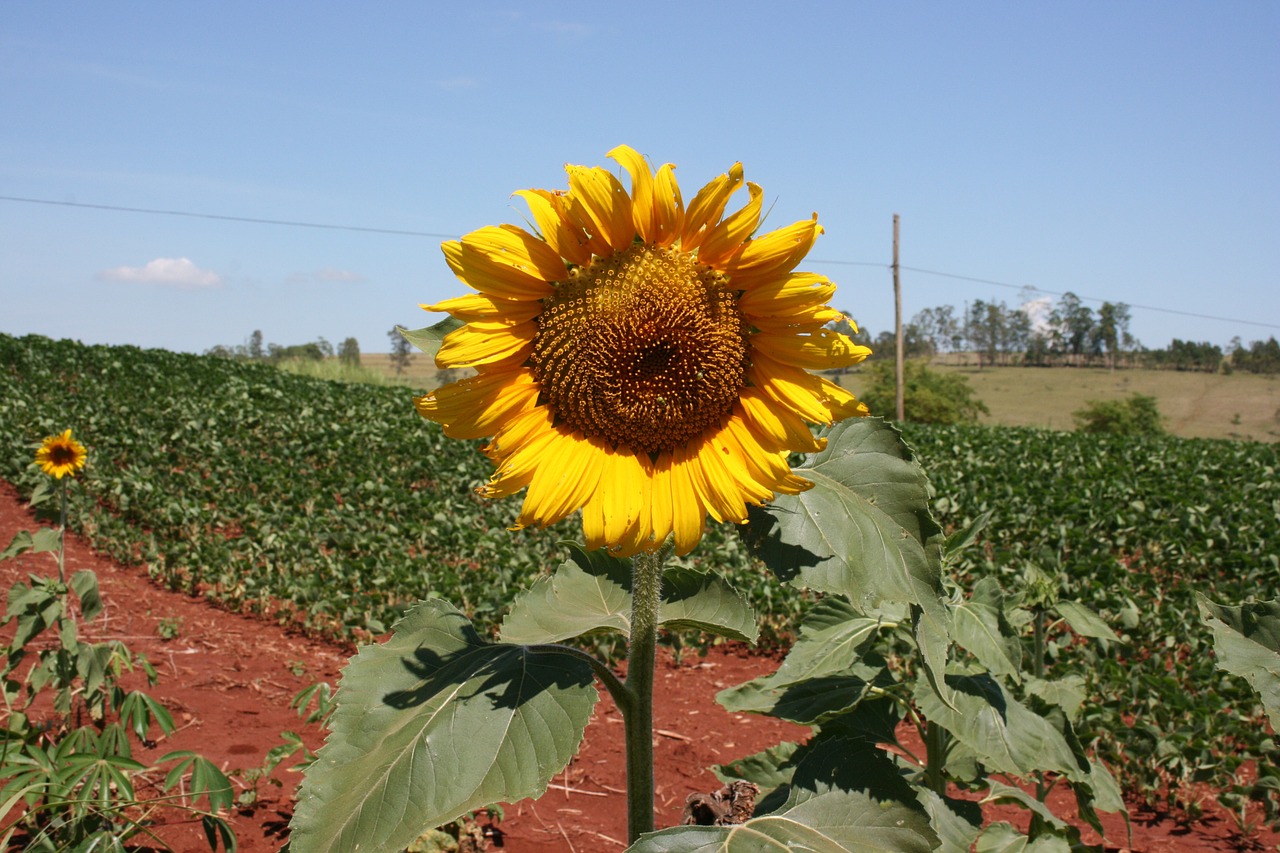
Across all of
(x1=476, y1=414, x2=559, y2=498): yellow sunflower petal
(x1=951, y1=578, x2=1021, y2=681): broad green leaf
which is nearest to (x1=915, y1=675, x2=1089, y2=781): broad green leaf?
(x1=951, y1=578, x2=1021, y2=681): broad green leaf

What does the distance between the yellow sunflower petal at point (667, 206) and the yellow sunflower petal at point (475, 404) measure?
14.1 inches

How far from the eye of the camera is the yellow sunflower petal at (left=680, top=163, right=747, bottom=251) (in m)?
1.50

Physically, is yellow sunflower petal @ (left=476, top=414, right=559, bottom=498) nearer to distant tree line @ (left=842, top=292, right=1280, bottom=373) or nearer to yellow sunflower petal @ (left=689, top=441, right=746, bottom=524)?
yellow sunflower petal @ (left=689, top=441, right=746, bottom=524)

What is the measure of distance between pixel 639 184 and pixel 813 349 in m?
0.38

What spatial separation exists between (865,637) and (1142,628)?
505 centimetres

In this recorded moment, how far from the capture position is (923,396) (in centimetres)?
4319

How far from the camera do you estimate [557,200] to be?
1585mm

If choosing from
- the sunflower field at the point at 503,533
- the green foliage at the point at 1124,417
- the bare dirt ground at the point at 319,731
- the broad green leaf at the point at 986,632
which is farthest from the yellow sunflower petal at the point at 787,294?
the green foliage at the point at 1124,417

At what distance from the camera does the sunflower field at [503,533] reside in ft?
17.2

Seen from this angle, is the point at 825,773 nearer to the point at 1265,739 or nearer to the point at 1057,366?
the point at 1265,739

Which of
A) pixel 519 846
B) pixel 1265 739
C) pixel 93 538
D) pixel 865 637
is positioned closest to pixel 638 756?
→ pixel 865 637

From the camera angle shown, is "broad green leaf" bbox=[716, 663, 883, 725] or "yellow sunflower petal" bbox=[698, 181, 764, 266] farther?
"broad green leaf" bbox=[716, 663, 883, 725]

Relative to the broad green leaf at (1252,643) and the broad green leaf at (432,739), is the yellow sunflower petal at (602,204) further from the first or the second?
the broad green leaf at (1252,643)

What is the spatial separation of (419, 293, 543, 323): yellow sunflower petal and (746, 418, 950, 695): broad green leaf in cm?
51
